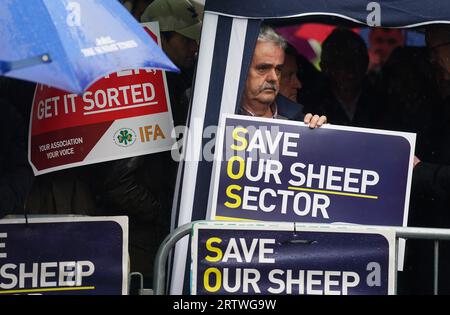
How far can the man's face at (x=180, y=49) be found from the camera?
768cm

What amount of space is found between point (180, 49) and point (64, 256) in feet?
6.57

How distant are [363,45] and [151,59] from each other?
374 centimetres

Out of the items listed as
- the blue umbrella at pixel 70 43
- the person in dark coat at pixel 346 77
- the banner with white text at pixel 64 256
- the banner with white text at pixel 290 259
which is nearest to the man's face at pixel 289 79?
the person in dark coat at pixel 346 77

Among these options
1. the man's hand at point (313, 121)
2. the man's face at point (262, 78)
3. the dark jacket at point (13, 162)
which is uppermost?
the man's face at point (262, 78)

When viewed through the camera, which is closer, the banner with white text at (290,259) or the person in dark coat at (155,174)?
the banner with white text at (290,259)

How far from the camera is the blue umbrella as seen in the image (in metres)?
5.07

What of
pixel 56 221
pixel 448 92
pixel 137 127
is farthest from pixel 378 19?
pixel 56 221

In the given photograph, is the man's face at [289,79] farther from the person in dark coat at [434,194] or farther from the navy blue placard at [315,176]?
the navy blue placard at [315,176]

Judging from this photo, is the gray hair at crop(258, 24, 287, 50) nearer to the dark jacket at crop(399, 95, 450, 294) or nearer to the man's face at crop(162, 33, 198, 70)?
the man's face at crop(162, 33, 198, 70)

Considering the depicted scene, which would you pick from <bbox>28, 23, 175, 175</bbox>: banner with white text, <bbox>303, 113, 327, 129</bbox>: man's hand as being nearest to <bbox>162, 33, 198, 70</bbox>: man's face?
<bbox>28, 23, 175, 175</bbox>: banner with white text

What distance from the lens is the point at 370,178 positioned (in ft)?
22.1

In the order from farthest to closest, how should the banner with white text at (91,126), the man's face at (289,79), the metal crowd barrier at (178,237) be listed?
the man's face at (289,79) → the banner with white text at (91,126) → the metal crowd barrier at (178,237)

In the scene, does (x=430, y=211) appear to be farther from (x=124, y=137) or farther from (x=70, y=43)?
(x=70, y=43)

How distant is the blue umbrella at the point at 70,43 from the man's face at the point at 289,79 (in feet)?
8.93
